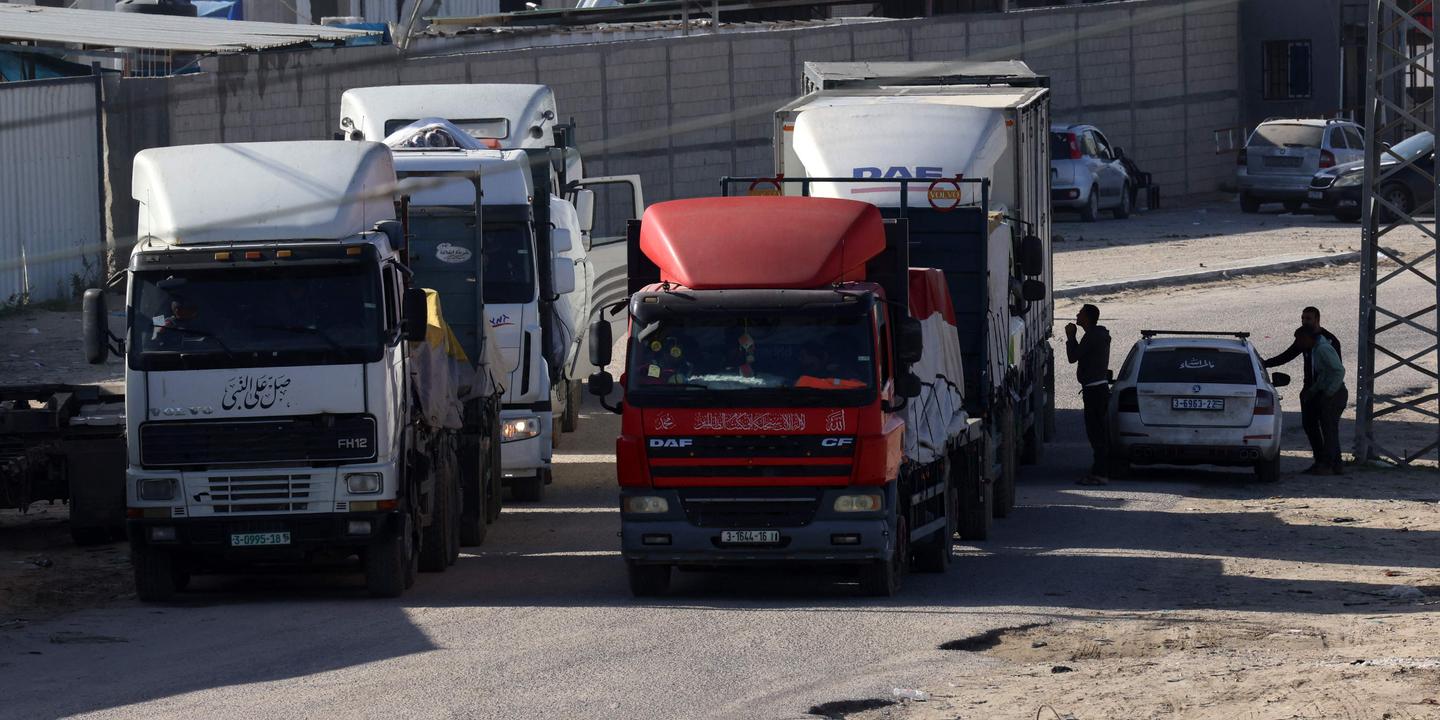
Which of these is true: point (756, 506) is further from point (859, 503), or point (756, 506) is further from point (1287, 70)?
point (1287, 70)

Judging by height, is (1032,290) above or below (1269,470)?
above

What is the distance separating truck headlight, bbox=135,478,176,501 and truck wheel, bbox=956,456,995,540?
6.70 meters

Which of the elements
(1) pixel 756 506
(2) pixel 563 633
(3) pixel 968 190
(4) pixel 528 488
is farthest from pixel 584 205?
(2) pixel 563 633

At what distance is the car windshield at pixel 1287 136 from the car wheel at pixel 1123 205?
2.95 m

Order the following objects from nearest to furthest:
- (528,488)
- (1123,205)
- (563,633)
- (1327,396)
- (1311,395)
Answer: (563,633)
(528,488)
(1327,396)
(1311,395)
(1123,205)

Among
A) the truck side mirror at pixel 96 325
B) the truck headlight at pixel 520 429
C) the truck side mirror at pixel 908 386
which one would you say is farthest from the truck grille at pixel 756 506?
the truck headlight at pixel 520 429

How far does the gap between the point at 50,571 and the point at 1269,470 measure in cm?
1249

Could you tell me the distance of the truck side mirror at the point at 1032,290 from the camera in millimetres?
20031

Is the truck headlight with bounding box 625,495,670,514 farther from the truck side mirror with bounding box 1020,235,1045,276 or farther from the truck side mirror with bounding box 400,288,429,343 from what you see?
the truck side mirror with bounding box 1020,235,1045,276

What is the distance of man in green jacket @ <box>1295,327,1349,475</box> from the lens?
74.0 feet

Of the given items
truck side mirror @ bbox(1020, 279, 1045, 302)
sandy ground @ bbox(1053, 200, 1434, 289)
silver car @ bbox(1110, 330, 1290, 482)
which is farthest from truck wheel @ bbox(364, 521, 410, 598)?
sandy ground @ bbox(1053, 200, 1434, 289)

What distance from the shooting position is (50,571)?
1630cm

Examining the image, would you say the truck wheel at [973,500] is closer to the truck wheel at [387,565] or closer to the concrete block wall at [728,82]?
the truck wheel at [387,565]

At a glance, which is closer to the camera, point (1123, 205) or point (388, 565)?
point (388, 565)
